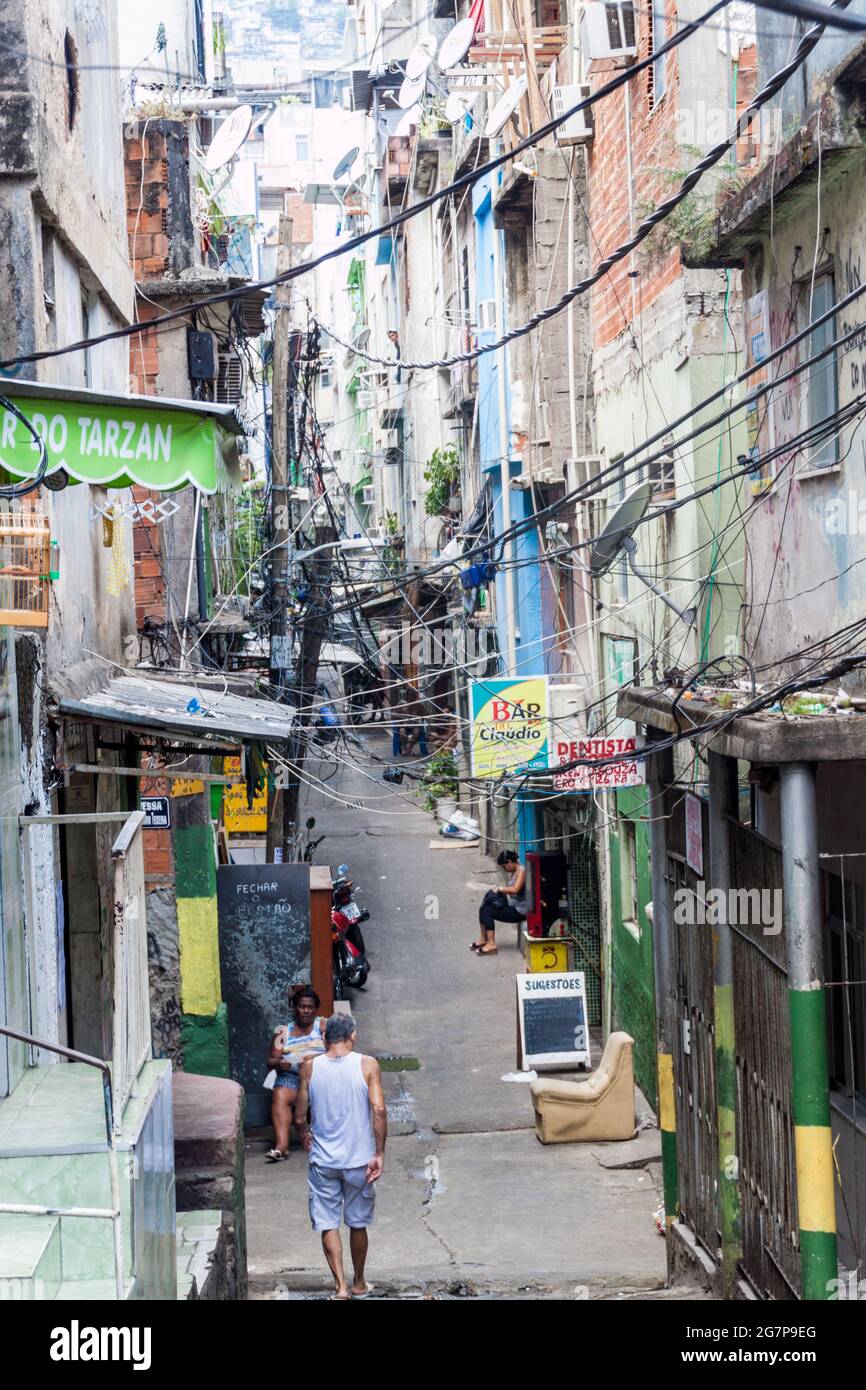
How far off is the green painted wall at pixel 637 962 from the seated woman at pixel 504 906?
11.6ft

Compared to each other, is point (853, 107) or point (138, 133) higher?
point (138, 133)

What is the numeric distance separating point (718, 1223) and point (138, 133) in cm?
1400

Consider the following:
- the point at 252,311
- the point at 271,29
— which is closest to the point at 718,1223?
the point at 252,311

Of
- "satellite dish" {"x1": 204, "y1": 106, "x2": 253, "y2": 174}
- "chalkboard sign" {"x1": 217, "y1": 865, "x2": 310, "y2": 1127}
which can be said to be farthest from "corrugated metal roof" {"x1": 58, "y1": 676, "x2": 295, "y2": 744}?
"satellite dish" {"x1": 204, "y1": 106, "x2": 253, "y2": 174}

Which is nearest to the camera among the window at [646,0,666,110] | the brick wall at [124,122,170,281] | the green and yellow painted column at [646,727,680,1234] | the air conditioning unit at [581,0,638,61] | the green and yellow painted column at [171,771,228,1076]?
the green and yellow painted column at [646,727,680,1234]

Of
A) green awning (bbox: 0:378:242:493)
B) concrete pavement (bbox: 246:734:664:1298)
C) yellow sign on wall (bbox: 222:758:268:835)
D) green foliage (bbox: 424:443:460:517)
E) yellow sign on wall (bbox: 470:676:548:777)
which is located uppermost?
green foliage (bbox: 424:443:460:517)

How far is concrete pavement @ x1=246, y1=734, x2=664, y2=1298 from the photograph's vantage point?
10.0m

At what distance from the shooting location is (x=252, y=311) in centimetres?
2195

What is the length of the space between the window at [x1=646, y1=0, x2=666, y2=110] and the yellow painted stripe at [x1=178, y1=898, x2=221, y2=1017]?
26.9ft

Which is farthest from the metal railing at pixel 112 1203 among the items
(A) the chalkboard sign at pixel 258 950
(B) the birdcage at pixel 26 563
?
(A) the chalkboard sign at pixel 258 950

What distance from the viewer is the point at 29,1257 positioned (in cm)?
560

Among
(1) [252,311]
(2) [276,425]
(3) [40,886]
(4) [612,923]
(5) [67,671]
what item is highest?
(1) [252,311]

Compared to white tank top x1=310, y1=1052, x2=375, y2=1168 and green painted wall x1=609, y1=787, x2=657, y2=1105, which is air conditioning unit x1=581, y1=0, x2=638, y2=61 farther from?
white tank top x1=310, y1=1052, x2=375, y2=1168
